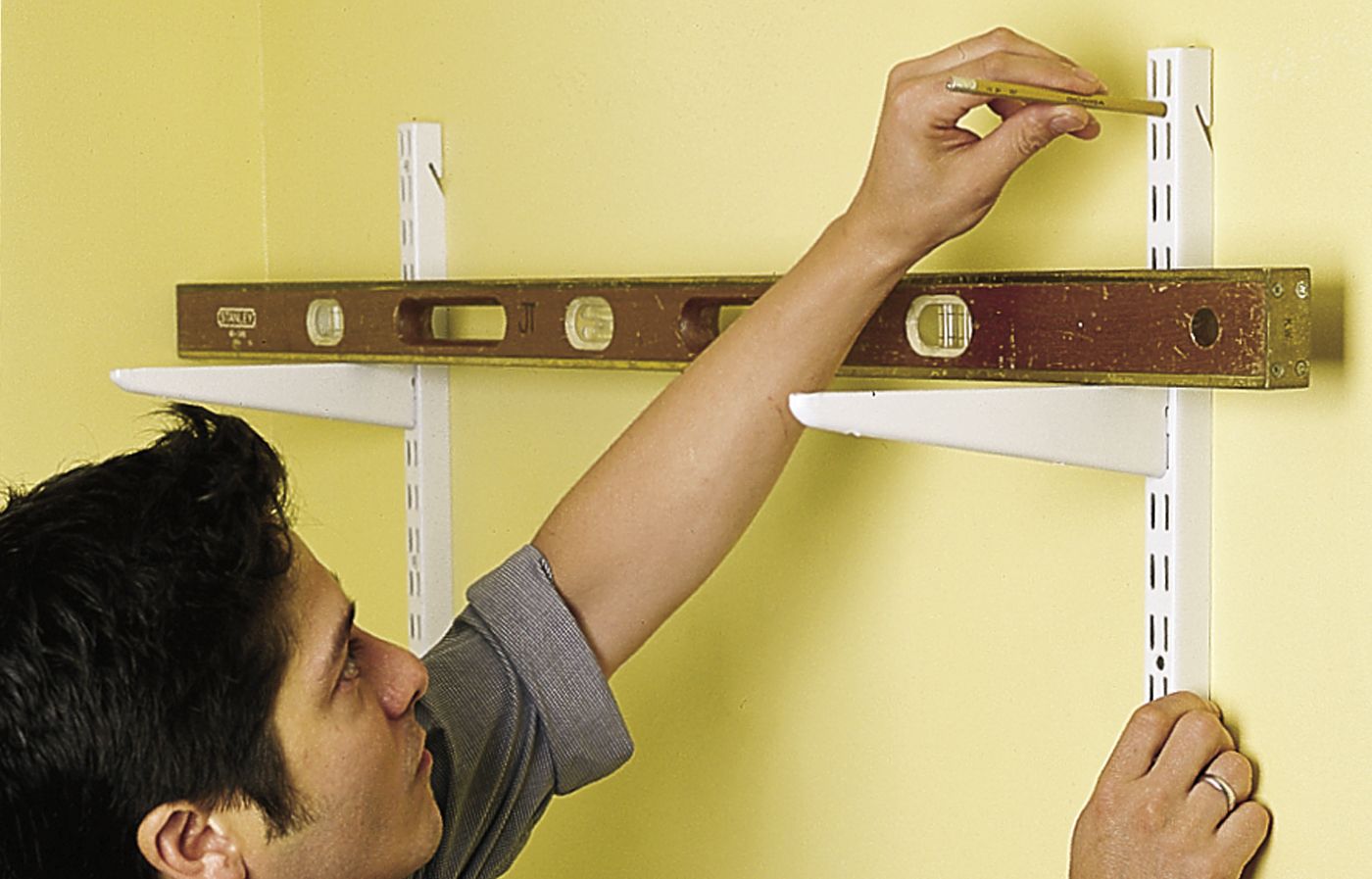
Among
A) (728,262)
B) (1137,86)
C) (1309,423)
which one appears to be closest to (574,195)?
(728,262)

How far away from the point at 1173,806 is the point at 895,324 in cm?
28

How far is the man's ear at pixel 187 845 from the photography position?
838 mm

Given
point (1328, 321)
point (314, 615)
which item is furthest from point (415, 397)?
point (1328, 321)

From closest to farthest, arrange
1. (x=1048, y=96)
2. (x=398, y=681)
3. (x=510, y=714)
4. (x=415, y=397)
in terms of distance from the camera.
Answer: (x=1048, y=96) < (x=398, y=681) < (x=510, y=714) < (x=415, y=397)

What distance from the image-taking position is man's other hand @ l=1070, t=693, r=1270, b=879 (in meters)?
0.87

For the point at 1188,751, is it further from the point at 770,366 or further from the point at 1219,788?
the point at 770,366

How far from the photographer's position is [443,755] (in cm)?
104

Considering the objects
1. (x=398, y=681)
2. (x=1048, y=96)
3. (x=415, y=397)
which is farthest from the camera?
(x=415, y=397)

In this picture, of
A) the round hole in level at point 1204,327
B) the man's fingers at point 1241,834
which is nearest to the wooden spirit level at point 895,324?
the round hole in level at point 1204,327

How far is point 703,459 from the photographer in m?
1.02

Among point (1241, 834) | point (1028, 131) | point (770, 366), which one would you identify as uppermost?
point (1028, 131)

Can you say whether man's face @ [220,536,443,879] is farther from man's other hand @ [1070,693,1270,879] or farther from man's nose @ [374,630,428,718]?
man's other hand @ [1070,693,1270,879]

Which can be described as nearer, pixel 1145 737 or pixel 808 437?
pixel 1145 737

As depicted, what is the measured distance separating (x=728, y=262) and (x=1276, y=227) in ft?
1.20
